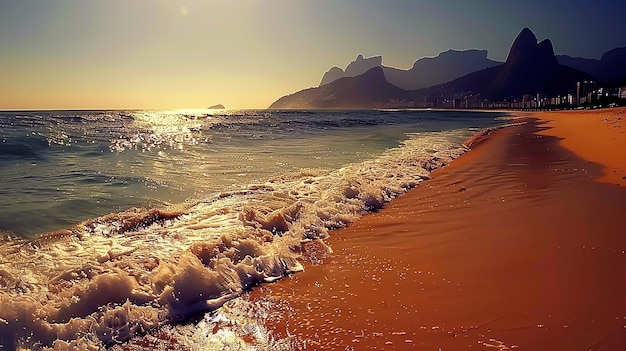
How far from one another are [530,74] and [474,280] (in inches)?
8181

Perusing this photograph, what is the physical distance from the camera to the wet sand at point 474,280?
2.99 meters

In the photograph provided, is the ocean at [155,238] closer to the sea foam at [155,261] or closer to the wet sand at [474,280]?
the sea foam at [155,261]

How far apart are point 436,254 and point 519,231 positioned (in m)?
1.50

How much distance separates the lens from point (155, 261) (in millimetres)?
4691

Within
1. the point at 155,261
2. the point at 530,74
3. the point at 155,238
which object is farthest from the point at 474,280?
the point at 530,74

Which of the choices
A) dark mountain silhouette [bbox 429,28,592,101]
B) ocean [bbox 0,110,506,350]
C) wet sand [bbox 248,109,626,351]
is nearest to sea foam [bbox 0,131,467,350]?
ocean [bbox 0,110,506,350]

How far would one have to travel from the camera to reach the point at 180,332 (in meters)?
3.32

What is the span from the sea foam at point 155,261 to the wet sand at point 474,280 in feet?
1.61

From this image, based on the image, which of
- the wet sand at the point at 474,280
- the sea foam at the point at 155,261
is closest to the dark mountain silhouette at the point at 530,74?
the wet sand at the point at 474,280

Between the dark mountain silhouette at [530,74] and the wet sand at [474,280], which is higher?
the dark mountain silhouette at [530,74]

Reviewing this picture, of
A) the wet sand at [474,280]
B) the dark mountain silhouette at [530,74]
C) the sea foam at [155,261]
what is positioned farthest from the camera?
the dark mountain silhouette at [530,74]

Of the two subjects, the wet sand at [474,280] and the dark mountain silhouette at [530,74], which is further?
the dark mountain silhouette at [530,74]

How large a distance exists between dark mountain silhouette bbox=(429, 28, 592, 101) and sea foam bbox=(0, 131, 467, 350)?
611 ft

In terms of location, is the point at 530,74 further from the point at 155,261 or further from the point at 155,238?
the point at 155,261
